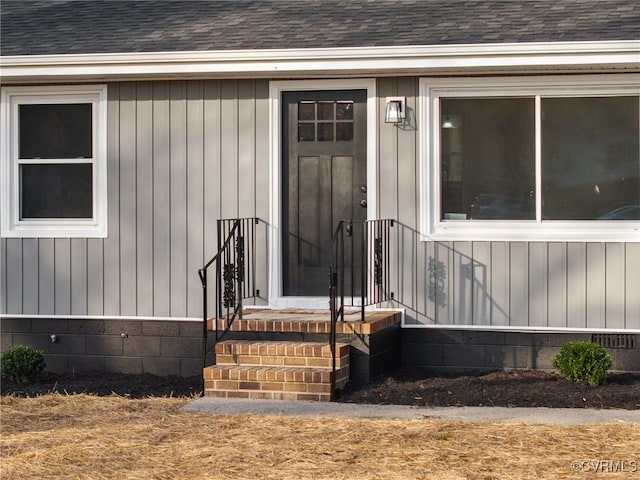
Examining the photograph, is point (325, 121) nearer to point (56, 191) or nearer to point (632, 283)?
point (56, 191)

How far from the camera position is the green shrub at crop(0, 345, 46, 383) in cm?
934

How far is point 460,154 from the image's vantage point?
9.45 meters

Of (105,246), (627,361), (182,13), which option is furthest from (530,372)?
(182,13)

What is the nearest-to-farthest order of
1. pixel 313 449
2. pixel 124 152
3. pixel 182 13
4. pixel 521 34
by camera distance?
pixel 313 449
pixel 521 34
pixel 124 152
pixel 182 13

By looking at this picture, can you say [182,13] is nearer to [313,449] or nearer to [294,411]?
[294,411]

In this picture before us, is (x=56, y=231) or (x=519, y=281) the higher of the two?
(x=56, y=231)

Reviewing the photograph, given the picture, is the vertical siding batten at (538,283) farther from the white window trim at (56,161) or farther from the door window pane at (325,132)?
the white window trim at (56,161)

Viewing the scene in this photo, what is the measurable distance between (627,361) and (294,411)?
10.2ft

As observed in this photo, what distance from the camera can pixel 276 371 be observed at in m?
8.39

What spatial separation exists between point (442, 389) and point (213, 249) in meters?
2.59

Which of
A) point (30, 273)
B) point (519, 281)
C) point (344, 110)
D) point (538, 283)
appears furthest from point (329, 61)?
point (30, 273)

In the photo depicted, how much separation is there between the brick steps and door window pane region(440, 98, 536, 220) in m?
1.85

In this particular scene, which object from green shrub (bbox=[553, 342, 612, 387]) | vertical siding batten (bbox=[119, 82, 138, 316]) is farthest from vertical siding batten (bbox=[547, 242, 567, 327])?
vertical siding batten (bbox=[119, 82, 138, 316])

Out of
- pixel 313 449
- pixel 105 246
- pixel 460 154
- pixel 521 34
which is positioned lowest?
pixel 313 449
